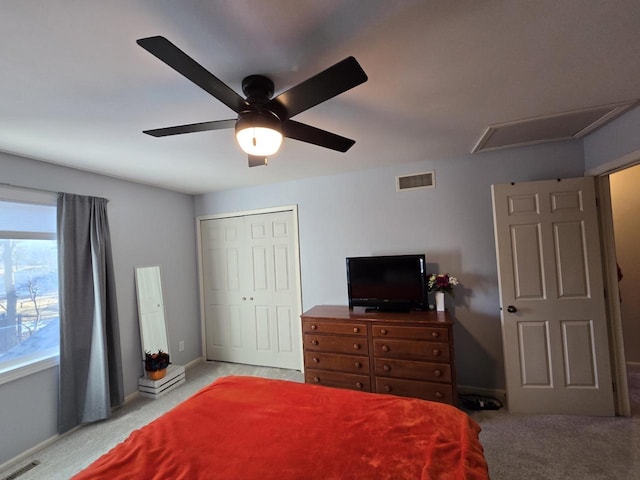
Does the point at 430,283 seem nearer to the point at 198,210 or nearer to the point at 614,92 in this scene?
the point at 614,92

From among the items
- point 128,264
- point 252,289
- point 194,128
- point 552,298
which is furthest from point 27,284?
point 552,298

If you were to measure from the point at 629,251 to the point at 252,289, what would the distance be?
181 inches

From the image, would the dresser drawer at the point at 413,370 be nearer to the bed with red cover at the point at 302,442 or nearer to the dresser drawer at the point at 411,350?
the dresser drawer at the point at 411,350

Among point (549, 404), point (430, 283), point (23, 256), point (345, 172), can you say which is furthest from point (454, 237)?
point (23, 256)

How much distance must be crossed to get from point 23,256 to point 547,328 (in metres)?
4.59

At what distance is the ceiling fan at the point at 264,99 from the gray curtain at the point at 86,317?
1.94 meters

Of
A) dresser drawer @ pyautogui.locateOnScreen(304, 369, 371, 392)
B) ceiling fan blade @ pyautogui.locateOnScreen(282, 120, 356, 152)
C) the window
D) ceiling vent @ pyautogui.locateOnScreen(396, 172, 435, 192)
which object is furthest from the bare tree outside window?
ceiling vent @ pyautogui.locateOnScreen(396, 172, 435, 192)

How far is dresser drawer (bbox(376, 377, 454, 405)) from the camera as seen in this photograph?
235 cm

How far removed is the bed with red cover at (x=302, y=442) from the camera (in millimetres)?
1113

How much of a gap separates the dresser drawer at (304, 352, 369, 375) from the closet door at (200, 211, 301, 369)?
794 mm

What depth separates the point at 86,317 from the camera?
2.61m

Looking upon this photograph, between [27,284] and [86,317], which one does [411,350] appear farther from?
[27,284]

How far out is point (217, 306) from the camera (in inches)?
157

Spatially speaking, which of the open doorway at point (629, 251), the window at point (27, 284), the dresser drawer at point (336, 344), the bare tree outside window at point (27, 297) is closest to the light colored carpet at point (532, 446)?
the open doorway at point (629, 251)
